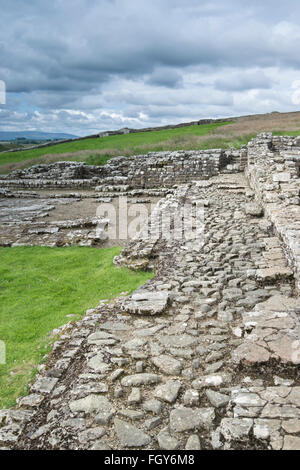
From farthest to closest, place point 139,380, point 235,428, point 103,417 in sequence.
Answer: point 139,380, point 103,417, point 235,428

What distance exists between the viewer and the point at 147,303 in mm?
6805

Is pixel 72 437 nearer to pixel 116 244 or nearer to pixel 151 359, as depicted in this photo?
pixel 151 359

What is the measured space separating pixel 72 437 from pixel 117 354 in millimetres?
1648

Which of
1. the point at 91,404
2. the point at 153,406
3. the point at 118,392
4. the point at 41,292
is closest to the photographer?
the point at 153,406

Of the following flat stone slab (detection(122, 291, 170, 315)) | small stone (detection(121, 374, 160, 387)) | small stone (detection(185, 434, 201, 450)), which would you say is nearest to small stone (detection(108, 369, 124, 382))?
small stone (detection(121, 374, 160, 387))

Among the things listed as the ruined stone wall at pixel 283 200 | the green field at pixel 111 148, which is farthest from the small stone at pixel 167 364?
the green field at pixel 111 148

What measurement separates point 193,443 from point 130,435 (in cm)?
69

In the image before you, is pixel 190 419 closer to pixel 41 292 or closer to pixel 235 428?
pixel 235 428

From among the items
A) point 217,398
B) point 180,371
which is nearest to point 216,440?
point 217,398

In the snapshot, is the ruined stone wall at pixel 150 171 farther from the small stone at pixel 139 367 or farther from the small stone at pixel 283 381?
the small stone at pixel 283 381

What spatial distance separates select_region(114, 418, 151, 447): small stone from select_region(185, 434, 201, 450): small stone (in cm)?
42

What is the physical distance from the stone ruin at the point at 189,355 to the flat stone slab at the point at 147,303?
0.07ft

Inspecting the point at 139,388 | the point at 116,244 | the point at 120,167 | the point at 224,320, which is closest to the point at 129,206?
the point at 116,244

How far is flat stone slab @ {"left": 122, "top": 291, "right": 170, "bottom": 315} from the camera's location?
6566mm
